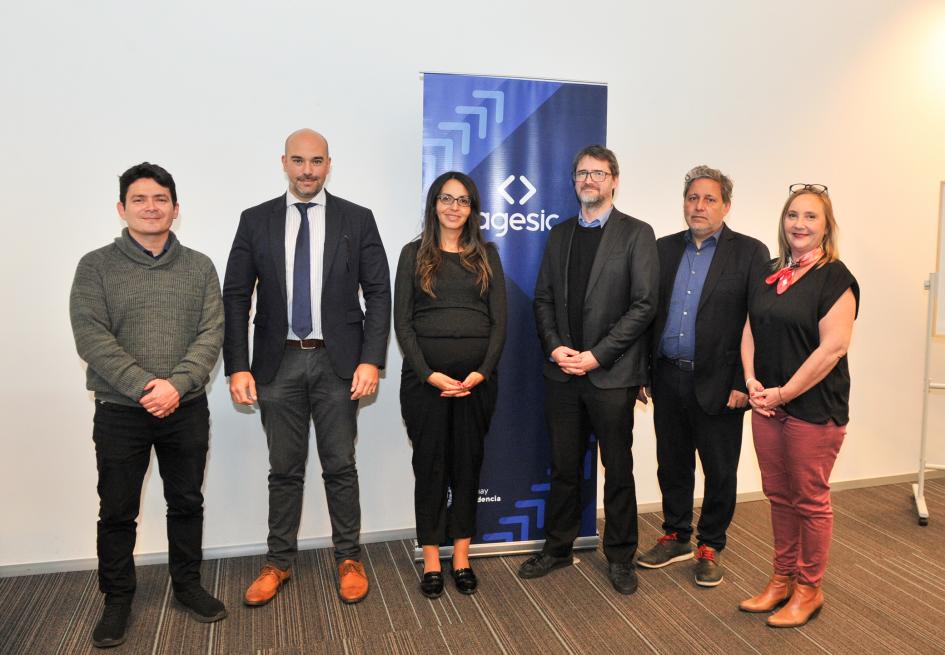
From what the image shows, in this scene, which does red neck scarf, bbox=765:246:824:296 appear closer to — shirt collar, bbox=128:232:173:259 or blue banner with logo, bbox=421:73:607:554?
blue banner with logo, bbox=421:73:607:554

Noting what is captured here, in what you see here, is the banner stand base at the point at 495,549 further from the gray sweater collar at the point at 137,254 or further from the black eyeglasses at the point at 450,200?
the gray sweater collar at the point at 137,254

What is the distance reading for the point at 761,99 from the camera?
4.17 meters

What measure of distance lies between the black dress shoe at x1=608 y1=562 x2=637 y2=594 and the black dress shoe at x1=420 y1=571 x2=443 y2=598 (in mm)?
756

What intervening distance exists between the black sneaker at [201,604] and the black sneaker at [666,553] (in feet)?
6.12

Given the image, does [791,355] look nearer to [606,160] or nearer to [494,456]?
[606,160]

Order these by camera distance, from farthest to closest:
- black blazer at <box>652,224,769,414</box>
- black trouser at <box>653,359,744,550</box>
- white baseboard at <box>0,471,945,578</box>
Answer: white baseboard at <box>0,471,945,578</box>, black trouser at <box>653,359,744,550</box>, black blazer at <box>652,224,769,414</box>

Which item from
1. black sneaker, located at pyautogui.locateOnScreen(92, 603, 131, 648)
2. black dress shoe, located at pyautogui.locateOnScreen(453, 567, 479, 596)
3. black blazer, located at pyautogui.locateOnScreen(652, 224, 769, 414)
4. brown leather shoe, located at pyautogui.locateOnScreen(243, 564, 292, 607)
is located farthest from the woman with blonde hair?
black sneaker, located at pyautogui.locateOnScreen(92, 603, 131, 648)

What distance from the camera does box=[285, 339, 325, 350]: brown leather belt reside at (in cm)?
293

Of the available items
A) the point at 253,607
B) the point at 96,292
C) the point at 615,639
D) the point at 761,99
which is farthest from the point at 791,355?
the point at 96,292

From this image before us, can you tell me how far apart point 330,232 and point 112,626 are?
5.62ft

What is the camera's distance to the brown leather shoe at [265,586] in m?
2.94

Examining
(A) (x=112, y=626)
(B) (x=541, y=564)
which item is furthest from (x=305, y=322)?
(B) (x=541, y=564)

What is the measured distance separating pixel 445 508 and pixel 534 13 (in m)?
2.52

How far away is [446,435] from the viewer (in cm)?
302
